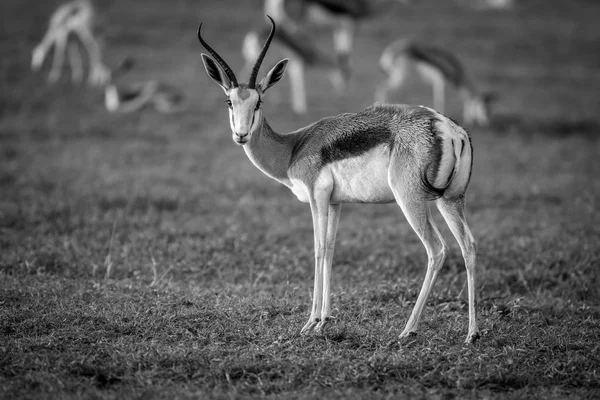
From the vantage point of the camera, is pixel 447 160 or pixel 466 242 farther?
pixel 466 242

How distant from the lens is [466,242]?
544 cm

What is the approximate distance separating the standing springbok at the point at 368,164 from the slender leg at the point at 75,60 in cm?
1118

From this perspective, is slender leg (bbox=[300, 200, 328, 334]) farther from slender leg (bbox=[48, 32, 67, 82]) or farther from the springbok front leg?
slender leg (bbox=[48, 32, 67, 82])

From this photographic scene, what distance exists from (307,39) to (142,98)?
15.4ft

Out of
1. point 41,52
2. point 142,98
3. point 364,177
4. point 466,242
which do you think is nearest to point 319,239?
point 364,177

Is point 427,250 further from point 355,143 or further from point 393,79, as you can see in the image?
point 393,79

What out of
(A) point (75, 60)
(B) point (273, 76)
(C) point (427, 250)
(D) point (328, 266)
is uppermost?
(B) point (273, 76)

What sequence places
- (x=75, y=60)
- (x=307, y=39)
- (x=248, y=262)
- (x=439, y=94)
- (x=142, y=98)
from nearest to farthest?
(x=248, y=262) → (x=142, y=98) → (x=439, y=94) → (x=75, y=60) → (x=307, y=39)

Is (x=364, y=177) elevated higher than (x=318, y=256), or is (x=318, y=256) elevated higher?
(x=364, y=177)

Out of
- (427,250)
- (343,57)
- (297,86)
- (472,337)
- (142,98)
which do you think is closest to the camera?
(472,337)

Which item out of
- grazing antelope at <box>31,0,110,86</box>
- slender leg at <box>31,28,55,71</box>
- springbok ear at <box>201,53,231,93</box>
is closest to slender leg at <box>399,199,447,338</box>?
springbok ear at <box>201,53,231,93</box>

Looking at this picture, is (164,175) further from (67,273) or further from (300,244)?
(67,273)

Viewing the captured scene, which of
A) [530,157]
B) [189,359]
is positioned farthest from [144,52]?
[189,359]

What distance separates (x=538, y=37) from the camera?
20.6 metres
